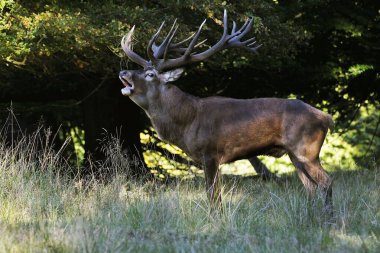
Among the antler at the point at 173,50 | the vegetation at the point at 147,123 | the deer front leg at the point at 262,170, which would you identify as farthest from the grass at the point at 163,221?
the deer front leg at the point at 262,170

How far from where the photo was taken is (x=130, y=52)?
8.68 meters

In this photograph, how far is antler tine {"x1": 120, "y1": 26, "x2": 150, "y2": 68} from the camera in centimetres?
863

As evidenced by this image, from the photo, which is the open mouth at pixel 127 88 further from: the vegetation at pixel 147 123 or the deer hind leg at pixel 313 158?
the deer hind leg at pixel 313 158

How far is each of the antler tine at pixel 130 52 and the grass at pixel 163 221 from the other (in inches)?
46.2

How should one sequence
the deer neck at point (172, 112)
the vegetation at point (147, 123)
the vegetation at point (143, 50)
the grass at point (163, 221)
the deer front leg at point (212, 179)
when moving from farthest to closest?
the vegetation at point (143, 50)
the deer neck at point (172, 112)
the deer front leg at point (212, 179)
the vegetation at point (147, 123)
the grass at point (163, 221)

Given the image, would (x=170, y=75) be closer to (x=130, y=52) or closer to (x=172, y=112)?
(x=172, y=112)

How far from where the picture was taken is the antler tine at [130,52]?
863 cm

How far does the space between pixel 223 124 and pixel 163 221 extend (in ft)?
5.65

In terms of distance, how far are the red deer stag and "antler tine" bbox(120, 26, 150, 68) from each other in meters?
0.01

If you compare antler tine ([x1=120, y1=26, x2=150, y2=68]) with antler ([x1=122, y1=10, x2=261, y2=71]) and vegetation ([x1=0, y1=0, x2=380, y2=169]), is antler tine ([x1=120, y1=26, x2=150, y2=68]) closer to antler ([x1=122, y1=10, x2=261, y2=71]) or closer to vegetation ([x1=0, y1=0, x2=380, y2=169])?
antler ([x1=122, y1=10, x2=261, y2=71])

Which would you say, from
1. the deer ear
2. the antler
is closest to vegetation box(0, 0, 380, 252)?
the antler

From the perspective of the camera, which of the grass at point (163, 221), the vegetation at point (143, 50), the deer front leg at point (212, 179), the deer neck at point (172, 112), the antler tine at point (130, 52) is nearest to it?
the grass at point (163, 221)

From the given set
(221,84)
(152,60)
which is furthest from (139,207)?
(221,84)

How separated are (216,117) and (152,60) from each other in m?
1.03
